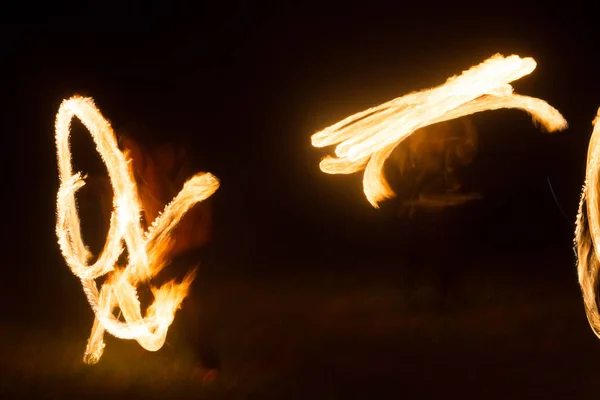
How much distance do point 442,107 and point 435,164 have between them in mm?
767

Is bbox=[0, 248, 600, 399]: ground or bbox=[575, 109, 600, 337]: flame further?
bbox=[575, 109, 600, 337]: flame

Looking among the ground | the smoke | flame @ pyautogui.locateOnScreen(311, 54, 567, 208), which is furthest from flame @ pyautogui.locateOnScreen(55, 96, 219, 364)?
the smoke

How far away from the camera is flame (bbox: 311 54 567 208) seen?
5434 mm

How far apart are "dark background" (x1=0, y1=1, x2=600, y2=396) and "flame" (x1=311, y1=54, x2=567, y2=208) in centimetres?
214

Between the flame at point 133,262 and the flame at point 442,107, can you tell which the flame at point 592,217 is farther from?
the flame at point 133,262

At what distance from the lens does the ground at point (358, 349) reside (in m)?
4.76

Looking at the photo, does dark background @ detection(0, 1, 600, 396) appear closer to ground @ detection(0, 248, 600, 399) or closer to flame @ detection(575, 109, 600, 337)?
ground @ detection(0, 248, 600, 399)

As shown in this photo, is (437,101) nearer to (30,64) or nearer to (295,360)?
(295,360)

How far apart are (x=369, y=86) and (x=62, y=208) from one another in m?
3.72

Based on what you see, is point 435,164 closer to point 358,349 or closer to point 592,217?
point 592,217

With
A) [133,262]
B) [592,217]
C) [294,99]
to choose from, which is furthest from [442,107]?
[294,99]

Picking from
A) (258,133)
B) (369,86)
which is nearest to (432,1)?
(369,86)

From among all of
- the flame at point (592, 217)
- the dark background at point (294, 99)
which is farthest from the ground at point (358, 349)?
the dark background at point (294, 99)

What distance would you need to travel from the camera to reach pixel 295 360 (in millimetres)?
5320
